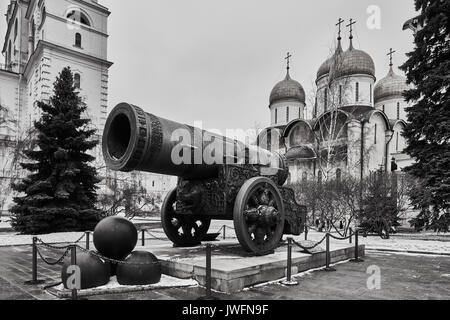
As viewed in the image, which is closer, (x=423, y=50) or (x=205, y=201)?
(x=205, y=201)

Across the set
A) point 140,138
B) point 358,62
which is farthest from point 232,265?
point 358,62

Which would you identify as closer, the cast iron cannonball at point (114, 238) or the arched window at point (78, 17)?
the cast iron cannonball at point (114, 238)

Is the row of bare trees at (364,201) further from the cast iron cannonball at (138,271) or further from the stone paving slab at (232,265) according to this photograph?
the cast iron cannonball at (138,271)

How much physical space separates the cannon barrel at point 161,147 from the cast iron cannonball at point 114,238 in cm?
83

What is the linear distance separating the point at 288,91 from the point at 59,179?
30.3 m

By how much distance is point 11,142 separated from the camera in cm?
A: 2858

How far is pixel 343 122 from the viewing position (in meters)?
31.4

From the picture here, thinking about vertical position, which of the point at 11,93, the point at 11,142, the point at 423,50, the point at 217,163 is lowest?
the point at 217,163

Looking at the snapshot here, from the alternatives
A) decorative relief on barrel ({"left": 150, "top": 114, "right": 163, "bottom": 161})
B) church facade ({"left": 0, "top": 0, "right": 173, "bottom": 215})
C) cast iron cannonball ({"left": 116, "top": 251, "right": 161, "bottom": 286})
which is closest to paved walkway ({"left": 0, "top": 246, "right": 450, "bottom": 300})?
cast iron cannonball ({"left": 116, "top": 251, "right": 161, "bottom": 286})

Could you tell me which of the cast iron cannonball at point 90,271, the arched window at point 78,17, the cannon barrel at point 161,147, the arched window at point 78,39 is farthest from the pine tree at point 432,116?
the arched window at point 78,17

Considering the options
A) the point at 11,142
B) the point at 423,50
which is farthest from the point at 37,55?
the point at 423,50

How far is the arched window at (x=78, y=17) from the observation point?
3027cm
